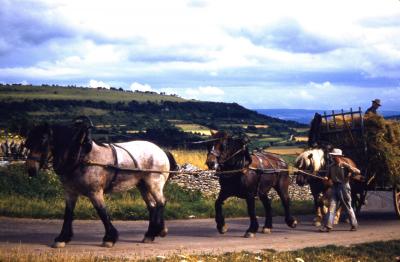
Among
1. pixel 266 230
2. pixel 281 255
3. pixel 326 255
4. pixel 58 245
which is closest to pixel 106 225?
pixel 58 245

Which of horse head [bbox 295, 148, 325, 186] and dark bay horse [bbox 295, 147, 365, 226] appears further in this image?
horse head [bbox 295, 148, 325, 186]

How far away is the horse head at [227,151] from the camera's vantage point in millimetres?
14900

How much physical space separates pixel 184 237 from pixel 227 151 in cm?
233

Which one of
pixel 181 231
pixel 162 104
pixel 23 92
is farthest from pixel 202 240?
pixel 23 92

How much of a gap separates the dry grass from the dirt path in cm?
1026

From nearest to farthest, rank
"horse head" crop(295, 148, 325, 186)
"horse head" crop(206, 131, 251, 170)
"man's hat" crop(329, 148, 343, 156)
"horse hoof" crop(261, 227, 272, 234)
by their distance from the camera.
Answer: "horse head" crop(206, 131, 251, 170) → "horse hoof" crop(261, 227, 272, 234) → "man's hat" crop(329, 148, 343, 156) → "horse head" crop(295, 148, 325, 186)

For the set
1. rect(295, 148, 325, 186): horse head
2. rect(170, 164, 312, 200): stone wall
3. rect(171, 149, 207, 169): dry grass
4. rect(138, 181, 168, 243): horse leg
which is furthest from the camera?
rect(171, 149, 207, 169): dry grass

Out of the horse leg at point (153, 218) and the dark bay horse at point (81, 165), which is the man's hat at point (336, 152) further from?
the dark bay horse at point (81, 165)

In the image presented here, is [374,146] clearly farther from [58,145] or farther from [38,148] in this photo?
[38,148]

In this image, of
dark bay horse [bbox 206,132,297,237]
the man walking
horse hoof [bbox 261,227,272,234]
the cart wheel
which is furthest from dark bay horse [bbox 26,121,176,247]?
the cart wheel

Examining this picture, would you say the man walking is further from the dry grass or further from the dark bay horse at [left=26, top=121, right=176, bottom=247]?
the dry grass

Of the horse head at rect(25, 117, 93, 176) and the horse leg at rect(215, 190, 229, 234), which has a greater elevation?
the horse head at rect(25, 117, 93, 176)

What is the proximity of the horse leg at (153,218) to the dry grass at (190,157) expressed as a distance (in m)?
13.8

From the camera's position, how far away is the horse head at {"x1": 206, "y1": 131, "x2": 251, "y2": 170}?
14.9 m
